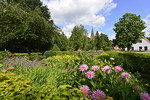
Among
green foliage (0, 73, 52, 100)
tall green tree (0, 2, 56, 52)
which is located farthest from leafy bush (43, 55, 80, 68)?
tall green tree (0, 2, 56, 52)

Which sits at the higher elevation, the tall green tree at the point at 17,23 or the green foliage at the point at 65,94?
the tall green tree at the point at 17,23

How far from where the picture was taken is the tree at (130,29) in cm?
2233

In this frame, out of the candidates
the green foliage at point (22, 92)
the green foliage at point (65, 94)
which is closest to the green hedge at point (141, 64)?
the green foliage at point (65, 94)

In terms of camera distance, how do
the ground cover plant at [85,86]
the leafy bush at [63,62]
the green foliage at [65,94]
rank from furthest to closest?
the leafy bush at [63,62] < the ground cover plant at [85,86] < the green foliage at [65,94]

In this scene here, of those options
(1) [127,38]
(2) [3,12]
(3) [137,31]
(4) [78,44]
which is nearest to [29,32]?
(2) [3,12]

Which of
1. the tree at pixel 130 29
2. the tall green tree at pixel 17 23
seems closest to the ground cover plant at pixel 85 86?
the tall green tree at pixel 17 23

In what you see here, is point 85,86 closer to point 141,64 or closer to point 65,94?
point 65,94

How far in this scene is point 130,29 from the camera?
22.8m

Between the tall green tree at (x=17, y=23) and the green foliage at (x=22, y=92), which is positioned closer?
the green foliage at (x=22, y=92)

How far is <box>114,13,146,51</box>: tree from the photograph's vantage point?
879 inches

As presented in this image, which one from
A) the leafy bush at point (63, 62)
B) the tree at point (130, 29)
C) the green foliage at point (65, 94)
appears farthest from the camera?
the tree at point (130, 29)

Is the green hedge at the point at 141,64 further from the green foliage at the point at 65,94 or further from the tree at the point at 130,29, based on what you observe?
the tree at the point at 130,29

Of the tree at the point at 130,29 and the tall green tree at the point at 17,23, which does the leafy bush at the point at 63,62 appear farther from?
the tree at the point at 130,29

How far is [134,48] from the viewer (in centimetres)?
3378
